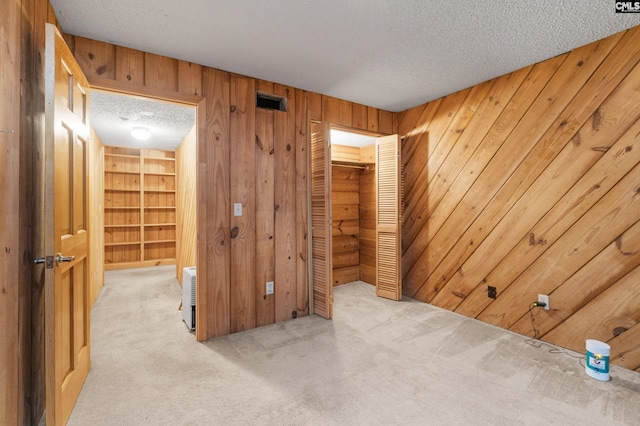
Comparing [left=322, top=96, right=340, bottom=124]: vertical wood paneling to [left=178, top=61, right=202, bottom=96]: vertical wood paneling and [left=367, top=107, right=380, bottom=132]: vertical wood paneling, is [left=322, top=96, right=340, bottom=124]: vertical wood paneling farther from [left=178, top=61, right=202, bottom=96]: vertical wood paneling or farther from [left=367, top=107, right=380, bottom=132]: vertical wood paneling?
[left=178, top=61, right=202, bottom=96]: vertical wood paneling

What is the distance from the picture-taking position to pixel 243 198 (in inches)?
110

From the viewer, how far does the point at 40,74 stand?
5.37 feet

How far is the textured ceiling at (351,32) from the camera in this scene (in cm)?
184

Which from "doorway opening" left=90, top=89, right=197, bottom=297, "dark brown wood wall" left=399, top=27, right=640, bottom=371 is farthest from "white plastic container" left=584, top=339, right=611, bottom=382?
"doorway opening" left=90, top=89, right=197, bottom=297

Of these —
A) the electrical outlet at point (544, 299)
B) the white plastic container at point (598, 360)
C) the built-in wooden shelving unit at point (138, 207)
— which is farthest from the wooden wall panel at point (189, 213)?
the white plastic container at point (598, 360)

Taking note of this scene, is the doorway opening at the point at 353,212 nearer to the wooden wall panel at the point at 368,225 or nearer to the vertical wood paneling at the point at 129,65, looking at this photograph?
the wooden wall panel at the point at 368,225

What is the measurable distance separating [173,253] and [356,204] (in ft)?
13.5

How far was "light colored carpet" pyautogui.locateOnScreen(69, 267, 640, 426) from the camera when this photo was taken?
5.46ft

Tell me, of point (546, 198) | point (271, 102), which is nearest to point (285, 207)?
point (271, 102)

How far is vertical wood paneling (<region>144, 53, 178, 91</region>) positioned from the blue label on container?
12.1 ft

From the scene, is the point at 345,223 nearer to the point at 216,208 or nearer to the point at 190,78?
the point at 216,208

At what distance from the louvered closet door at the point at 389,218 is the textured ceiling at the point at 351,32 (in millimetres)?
1074

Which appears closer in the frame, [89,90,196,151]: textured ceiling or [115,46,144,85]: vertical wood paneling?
[115,46,144,85]: vertical wood paneling

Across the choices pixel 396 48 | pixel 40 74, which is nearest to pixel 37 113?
pixel 40 74
